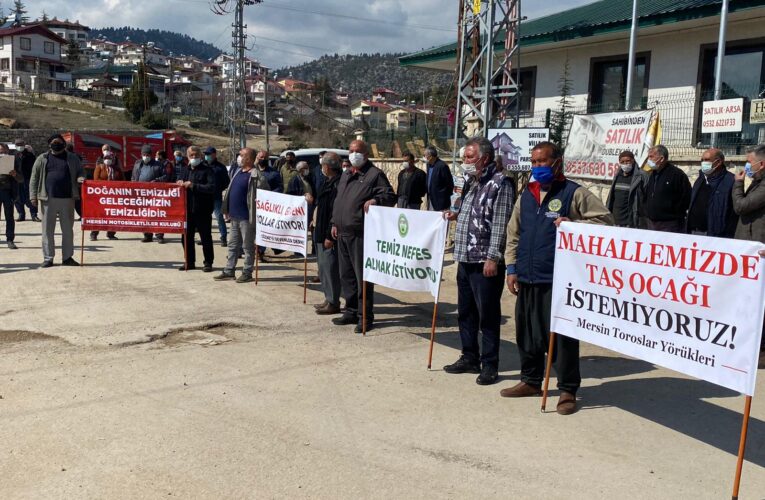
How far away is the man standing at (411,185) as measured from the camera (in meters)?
13.1

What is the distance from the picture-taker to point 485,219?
6043 millimetres

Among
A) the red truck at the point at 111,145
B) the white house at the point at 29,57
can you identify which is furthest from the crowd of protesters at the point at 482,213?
the white house at the point at 29,57

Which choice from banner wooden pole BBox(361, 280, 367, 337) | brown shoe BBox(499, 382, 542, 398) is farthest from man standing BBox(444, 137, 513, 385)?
banner wooden pole BBox(361, 280, 367, 337)

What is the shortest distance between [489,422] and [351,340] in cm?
262

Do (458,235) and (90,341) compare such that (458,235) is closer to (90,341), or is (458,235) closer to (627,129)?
(90,341)

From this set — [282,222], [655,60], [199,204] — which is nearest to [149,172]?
[199,204]

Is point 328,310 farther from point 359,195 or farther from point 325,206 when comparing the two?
point 359,195

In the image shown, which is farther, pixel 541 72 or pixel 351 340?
pixel 541 72

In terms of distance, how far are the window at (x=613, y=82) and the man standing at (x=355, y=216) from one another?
11.6 meters

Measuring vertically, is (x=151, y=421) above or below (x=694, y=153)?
below

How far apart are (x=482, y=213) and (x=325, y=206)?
3.11m

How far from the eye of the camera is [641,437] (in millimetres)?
4930

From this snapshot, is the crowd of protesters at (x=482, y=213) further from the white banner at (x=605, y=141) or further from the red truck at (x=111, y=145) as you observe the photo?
the red truck at (x=111, y=145)

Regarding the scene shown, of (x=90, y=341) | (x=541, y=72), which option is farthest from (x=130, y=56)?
(x=90, y=341)
